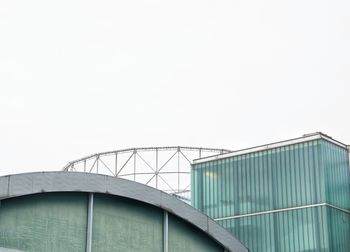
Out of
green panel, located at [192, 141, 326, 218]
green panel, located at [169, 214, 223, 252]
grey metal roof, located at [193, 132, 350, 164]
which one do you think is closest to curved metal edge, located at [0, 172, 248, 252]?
green panel, located at [169, 214, 223, 252]

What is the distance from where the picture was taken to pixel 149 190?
22.3 m

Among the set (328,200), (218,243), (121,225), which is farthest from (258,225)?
(121,225)

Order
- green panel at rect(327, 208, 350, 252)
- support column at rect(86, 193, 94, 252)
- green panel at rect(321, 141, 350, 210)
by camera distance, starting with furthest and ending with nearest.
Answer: green panel at rect(321, 141, 350, 210) → green panel at rect(327, 208, 350, 252) → support column at rect(86, 193, 94, 252)

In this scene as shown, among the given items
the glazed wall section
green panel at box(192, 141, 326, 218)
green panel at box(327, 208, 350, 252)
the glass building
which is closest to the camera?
the glazed wall section

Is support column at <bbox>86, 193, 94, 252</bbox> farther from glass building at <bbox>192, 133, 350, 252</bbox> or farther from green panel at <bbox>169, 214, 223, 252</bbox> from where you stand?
glass building at <bbox>192, 133, 350, 252</bbox>

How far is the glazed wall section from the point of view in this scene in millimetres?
19016

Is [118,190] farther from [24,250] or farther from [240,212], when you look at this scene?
[240,212]

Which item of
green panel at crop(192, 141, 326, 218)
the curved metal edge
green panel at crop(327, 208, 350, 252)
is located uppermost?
green panel at crop(192, 141, 326, 218)

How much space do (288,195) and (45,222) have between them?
29182mm

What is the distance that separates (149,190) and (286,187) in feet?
84.8

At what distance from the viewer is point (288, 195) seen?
153 feet

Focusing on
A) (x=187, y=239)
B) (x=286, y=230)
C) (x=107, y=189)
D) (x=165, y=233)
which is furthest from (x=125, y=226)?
(x=286, y=230)

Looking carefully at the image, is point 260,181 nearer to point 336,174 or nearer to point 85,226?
point 336,174

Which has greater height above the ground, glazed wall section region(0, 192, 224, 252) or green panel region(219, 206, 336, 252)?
green panel region(219, 206, 336, 252)
